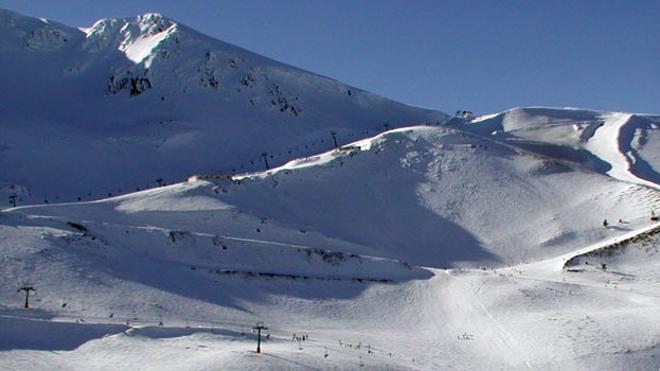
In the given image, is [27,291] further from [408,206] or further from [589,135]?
[589,135]

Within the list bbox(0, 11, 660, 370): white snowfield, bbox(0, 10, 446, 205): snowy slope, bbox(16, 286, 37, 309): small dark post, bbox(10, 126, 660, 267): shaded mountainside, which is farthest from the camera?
bbox(0, 10, 446, 205): snowy slope

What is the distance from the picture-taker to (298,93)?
116m

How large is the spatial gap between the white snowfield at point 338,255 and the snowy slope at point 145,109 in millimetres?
759

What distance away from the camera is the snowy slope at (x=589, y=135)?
85312 mm

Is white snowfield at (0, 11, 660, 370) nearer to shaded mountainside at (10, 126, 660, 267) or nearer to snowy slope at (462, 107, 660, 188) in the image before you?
shaded mountainside at (10, 126, 660, 267)

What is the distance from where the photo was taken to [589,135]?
100812mm

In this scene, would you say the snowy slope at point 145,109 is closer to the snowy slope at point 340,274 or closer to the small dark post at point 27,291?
the snowy slope at point 340,274

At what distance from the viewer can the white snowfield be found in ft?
100

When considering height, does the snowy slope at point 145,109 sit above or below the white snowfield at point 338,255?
above

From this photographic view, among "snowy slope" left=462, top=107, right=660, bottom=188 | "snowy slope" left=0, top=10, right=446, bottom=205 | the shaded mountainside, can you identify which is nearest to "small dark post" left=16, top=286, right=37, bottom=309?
the shaded mountainside

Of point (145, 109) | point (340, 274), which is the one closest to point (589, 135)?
point (145, 109)

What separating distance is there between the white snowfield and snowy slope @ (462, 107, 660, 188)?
620mm

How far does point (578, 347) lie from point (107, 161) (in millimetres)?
66398

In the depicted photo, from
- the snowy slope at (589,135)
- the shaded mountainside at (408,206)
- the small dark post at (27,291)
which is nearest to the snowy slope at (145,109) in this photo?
the snowy slope at (589,135)
